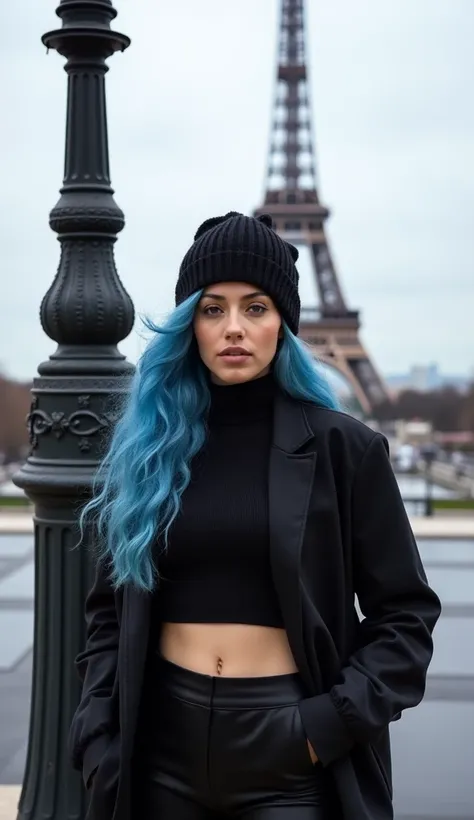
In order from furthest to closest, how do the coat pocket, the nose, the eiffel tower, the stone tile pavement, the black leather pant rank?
the eiffel tower < the stone tile pavement < the coat pocket < the nose < the black leather pant

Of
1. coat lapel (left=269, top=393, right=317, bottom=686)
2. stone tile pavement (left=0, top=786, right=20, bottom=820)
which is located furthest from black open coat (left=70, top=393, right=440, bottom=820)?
stone tile pavement (left=0, top=786, right=20, bottom=820)

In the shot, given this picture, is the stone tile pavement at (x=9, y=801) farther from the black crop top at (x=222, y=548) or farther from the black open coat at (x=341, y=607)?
the black crop top at (x=222, y=548)

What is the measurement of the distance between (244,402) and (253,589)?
1.33 ft

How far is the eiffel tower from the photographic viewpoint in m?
46.8

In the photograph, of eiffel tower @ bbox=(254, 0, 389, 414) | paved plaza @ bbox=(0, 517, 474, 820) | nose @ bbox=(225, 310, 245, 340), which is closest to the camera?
nose @ bbox=(225, 310, 245, 340)

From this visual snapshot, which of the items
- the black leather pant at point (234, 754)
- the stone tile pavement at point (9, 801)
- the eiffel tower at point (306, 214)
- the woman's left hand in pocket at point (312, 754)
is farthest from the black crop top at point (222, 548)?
the eiffel tower at point (306, 214)

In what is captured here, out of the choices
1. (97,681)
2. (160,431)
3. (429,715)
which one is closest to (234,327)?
(160,431)

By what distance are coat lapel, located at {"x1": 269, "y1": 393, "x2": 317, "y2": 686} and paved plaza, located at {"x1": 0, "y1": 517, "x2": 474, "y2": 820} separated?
2.75 m

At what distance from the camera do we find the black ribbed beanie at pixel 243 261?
247cm

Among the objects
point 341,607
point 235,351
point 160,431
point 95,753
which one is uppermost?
point 235,351

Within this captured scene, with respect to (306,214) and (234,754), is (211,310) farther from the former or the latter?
(306,214)

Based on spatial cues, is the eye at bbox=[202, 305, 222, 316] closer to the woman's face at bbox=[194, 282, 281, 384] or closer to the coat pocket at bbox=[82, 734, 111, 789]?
the woman's face at bbox=[194, 282, 281, 384]

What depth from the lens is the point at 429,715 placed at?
6.37 m

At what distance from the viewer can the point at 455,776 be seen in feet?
17.4
